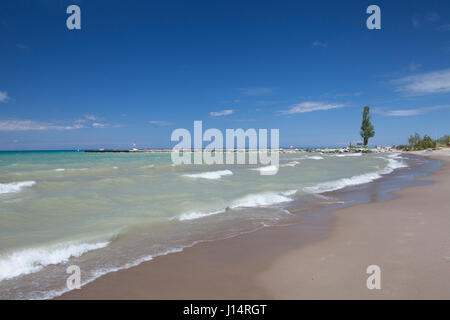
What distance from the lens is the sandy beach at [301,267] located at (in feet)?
9.26

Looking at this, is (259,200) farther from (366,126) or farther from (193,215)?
(366,126)

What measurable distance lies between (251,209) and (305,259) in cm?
366

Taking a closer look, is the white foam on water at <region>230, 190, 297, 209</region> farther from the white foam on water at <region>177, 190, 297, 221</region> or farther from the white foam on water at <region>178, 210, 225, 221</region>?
the white foam on water at <region>178, 210, 225, 221</region>

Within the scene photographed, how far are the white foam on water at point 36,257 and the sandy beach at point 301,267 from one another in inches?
49.0

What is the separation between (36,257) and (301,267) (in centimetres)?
411

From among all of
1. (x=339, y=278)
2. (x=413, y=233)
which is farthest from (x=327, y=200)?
(x=339, y=278)

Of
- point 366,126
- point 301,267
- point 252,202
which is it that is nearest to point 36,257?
point 301,267

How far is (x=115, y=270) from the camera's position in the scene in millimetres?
3453

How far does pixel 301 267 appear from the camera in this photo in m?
3.46

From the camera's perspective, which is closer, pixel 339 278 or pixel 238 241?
pixel 339 278

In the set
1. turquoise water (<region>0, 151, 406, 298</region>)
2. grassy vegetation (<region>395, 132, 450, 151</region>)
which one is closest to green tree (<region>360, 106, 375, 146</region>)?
grassy vegetation (<region>395, 132, 450, 151</region>)

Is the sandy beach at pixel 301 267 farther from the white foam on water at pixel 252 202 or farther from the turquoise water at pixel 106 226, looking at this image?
the white foam on water at pixel 252 202

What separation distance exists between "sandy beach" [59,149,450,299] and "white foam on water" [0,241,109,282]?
49.0 inches
